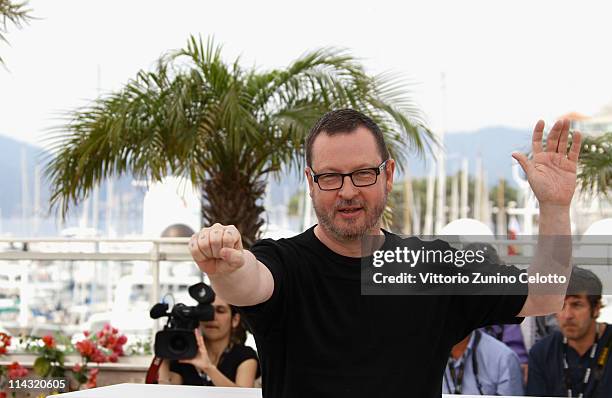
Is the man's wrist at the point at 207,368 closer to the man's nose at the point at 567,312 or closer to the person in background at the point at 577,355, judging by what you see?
the person in background at the point at 577,355

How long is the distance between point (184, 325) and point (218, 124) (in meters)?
2.94

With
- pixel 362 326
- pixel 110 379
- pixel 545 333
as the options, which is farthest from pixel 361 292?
pixel 110 379

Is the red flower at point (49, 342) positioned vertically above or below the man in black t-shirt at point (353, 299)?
below

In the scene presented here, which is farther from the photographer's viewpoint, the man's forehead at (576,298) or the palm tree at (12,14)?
the palm tree at (12,14)

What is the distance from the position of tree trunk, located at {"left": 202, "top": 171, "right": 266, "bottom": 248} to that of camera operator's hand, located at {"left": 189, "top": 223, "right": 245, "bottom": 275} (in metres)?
6.42

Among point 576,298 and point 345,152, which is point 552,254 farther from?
point 576,298

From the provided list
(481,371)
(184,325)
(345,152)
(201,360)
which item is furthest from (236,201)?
(345,152)

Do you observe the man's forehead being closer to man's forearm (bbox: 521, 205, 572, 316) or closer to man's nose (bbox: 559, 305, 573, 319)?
man's nose (bbox: 559, 305, 573, 319)

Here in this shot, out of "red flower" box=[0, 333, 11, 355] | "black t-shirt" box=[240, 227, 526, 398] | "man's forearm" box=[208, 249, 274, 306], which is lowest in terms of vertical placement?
"red flower" box=[0, 333, 11, 355]

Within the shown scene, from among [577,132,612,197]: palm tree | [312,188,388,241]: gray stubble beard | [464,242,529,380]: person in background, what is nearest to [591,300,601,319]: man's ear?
[464,242,529,380]: person in background

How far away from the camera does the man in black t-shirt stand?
1.98 metres

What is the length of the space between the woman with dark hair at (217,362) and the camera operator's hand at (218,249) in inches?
136

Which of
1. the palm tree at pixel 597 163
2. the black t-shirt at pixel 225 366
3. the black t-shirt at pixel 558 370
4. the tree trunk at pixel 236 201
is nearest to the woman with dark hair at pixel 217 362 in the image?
the black t-shirt at pixel 225 366

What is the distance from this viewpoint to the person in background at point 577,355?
15.1 ft
